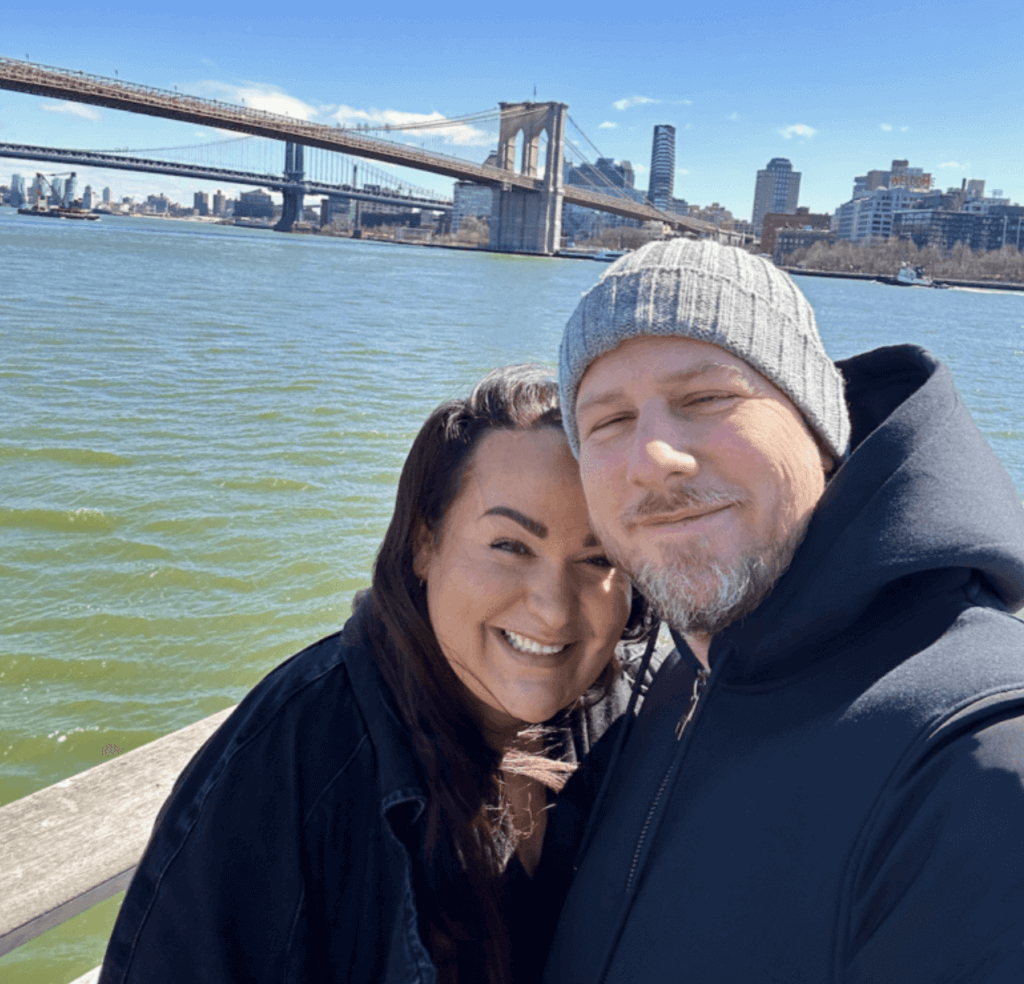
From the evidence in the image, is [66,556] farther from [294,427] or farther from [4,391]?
[4,391]

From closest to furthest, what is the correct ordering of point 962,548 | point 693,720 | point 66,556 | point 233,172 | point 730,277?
1. point 962,548
2. point 693,720
3. point 730,277
4. point 66,556
5. point 233,172

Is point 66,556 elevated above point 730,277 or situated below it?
below

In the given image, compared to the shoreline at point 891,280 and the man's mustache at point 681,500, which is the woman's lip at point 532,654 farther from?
the shoreline at point 891,280

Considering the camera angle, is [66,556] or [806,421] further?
[66,556]

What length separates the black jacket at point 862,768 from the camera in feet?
2.46

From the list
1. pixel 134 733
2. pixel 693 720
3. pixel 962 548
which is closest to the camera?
pixel 962 548

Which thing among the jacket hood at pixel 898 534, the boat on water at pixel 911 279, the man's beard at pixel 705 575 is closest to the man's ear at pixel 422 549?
the man's beard at pixel 705 575

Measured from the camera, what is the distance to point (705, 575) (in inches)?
43.6

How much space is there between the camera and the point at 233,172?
52344 mm

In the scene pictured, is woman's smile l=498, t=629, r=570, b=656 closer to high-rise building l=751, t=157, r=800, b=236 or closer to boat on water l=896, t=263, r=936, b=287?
boat on water l=896, t=263, r=936, b=287

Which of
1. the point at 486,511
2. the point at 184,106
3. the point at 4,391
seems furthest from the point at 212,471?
the point at 184,106

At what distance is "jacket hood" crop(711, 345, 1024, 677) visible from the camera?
2.94 feet

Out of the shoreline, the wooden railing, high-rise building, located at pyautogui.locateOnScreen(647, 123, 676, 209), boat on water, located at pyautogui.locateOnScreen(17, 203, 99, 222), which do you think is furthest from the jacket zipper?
high-rise building, located at pyautogui.locateOnScreen(647, 123, 676, 209)

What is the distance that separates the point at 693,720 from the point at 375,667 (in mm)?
456
